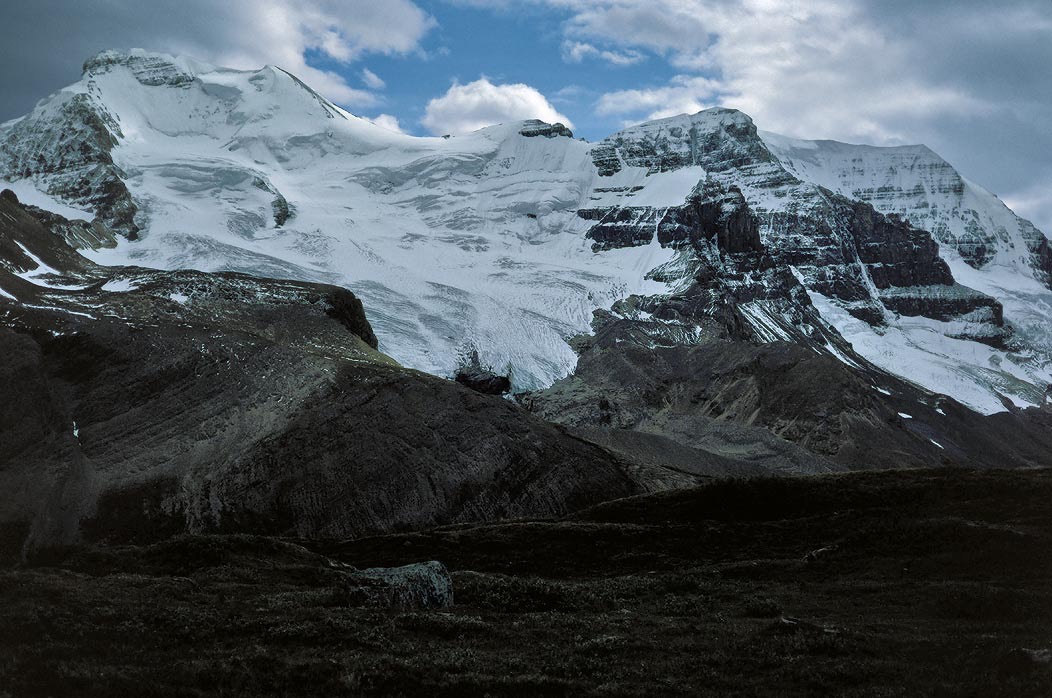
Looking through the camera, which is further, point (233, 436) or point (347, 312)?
point (347, 312)

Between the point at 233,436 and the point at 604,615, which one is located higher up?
the point at 233,436

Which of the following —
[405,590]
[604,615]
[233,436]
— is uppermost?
[233,436]

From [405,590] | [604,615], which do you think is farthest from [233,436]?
[604,615]

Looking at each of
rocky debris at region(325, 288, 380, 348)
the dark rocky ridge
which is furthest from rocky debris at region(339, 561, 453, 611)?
rocky debris at region(325, 288, 380, 348)

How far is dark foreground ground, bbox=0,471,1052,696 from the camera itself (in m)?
23.1

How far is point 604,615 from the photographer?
113ft

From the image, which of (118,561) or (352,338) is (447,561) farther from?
(352,338)

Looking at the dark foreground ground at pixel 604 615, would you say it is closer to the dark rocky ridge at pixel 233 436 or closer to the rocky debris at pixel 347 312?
the dark rocky ridge at pixel 233 436

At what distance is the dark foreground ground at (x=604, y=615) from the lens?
23.1 m

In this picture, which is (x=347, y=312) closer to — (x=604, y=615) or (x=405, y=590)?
(x=405, y=590)

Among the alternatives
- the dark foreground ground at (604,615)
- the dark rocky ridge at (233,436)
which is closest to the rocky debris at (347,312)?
the dark rocky ridge at (233,436)

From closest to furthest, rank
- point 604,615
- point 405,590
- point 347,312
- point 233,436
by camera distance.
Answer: point 604,615 → point 405,590 → point 233,436 → point 347,312

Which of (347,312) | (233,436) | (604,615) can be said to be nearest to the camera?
(604,615)

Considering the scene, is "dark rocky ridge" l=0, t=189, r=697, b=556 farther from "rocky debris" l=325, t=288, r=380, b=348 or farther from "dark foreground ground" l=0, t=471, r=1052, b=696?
"dark foreground ground" l=0, t=471, r=1052, b=696
